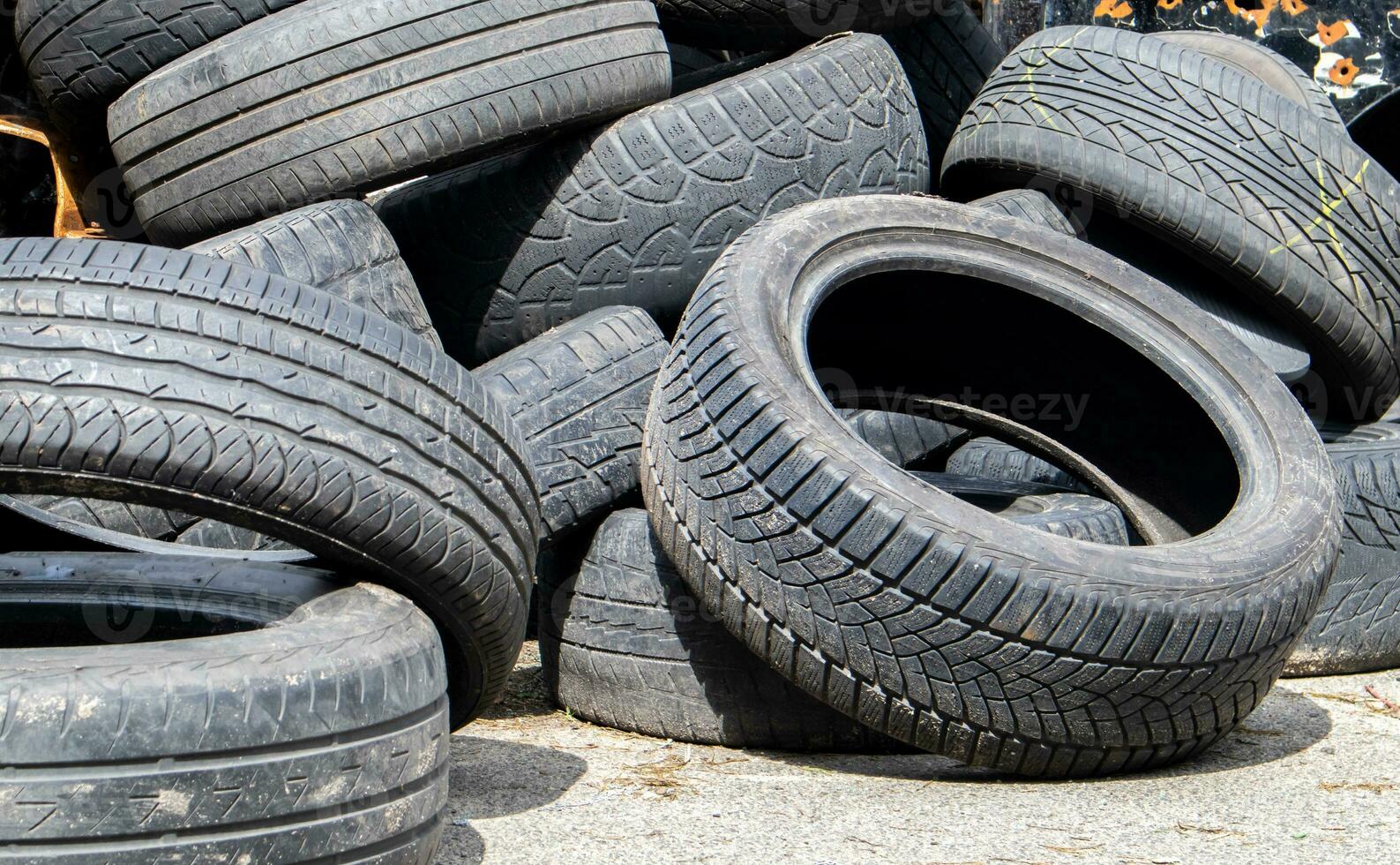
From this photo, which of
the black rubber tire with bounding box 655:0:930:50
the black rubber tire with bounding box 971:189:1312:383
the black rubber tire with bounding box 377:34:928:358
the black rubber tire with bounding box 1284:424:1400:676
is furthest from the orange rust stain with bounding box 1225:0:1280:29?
the black rubber tire with bounding box 1284:424:1400:676

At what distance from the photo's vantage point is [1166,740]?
254 cm

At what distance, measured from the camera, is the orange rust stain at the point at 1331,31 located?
7199 mm

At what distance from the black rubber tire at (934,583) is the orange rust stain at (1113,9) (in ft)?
15.9

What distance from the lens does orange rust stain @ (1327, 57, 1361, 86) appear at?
23.7 ft

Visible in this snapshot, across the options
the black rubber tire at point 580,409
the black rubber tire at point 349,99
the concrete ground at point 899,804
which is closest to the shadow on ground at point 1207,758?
the concrete ground at point 899,804

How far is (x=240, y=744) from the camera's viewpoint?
5.28 feet

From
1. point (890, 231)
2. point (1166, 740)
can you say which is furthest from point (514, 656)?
point (890, 231)

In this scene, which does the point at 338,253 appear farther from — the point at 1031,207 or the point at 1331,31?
the point at 1331,31

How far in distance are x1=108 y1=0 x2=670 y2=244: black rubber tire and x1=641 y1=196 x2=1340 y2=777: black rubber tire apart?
836 millimetres

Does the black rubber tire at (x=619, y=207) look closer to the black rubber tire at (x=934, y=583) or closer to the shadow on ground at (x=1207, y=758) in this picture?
the black rubber tire at (x=934, y=583)

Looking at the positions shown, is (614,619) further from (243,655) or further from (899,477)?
(243,655)

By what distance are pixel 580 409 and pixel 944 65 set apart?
7.54 feet

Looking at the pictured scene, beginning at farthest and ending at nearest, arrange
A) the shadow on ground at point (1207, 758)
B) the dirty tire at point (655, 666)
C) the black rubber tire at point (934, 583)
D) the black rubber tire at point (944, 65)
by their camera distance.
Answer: the black rubber tire at point (944, 65)
the dirty tire at point (655, 666)
the shadow on ground at point (1207, 758)
the black rubber tire at point (934, 583)

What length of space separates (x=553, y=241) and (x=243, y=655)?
2.03 metres
